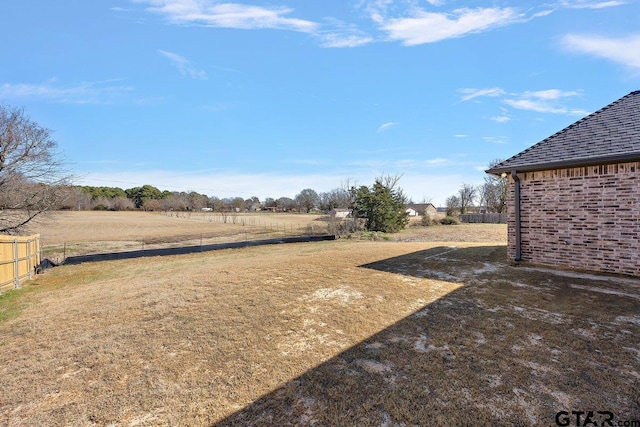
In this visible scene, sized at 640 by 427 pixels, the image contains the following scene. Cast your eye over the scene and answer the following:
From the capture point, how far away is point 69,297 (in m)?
6.04

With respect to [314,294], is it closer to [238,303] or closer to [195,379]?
[238,303]

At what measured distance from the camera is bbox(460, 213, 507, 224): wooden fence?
1220 inches

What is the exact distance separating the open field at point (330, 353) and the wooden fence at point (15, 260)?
5.04 feet

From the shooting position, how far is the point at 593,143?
645cm

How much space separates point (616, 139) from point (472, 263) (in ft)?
13.0

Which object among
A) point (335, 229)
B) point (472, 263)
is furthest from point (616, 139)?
point (335, 229)

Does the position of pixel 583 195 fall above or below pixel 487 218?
above

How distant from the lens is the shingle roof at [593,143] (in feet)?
19.3

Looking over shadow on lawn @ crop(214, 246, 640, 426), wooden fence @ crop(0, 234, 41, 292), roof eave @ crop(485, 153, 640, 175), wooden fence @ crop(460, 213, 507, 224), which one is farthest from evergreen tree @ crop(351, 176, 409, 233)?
wooden fence @ crop(0, 234, 41, 292)

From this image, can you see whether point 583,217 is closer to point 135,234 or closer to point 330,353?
point 330,353

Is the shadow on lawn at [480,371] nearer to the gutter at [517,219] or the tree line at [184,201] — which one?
the gutter at [517,219]

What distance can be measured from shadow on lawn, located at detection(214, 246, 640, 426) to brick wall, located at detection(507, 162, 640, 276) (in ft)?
6.71

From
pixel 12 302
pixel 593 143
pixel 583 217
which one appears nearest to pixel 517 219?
pixel 583 217

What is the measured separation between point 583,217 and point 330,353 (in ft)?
21.4
